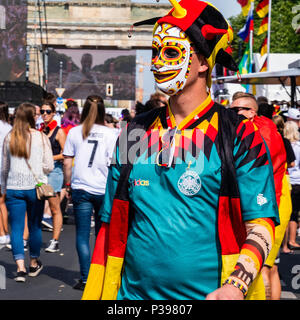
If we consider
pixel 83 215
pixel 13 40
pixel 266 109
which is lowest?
pixel 83 215

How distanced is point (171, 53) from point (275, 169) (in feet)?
9.03

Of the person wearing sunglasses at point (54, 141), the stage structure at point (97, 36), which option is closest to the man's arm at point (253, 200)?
the person wearing sunglasses at point (54, 141)

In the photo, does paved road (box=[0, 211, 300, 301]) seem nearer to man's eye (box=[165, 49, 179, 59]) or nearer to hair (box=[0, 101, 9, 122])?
hair (box=[0, 101, 9, 122])

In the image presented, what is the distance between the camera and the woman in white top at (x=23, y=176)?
775 cm

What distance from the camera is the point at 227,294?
2303mm

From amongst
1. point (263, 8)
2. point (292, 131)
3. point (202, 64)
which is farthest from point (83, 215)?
point (263, 8)

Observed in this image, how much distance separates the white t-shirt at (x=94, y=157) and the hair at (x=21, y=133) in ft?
2.26

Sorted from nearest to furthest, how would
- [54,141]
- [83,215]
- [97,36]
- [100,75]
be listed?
1. [83,215]
2. [54,141]
3. [97,36]
4. [100,75]

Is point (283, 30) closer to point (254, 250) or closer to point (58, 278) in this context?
point (58, 278)

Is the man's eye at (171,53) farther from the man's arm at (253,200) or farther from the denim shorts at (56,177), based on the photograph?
the denim shorts at (56,177)

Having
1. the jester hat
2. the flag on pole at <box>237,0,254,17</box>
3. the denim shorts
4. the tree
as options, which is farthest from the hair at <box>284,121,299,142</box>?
the tree
